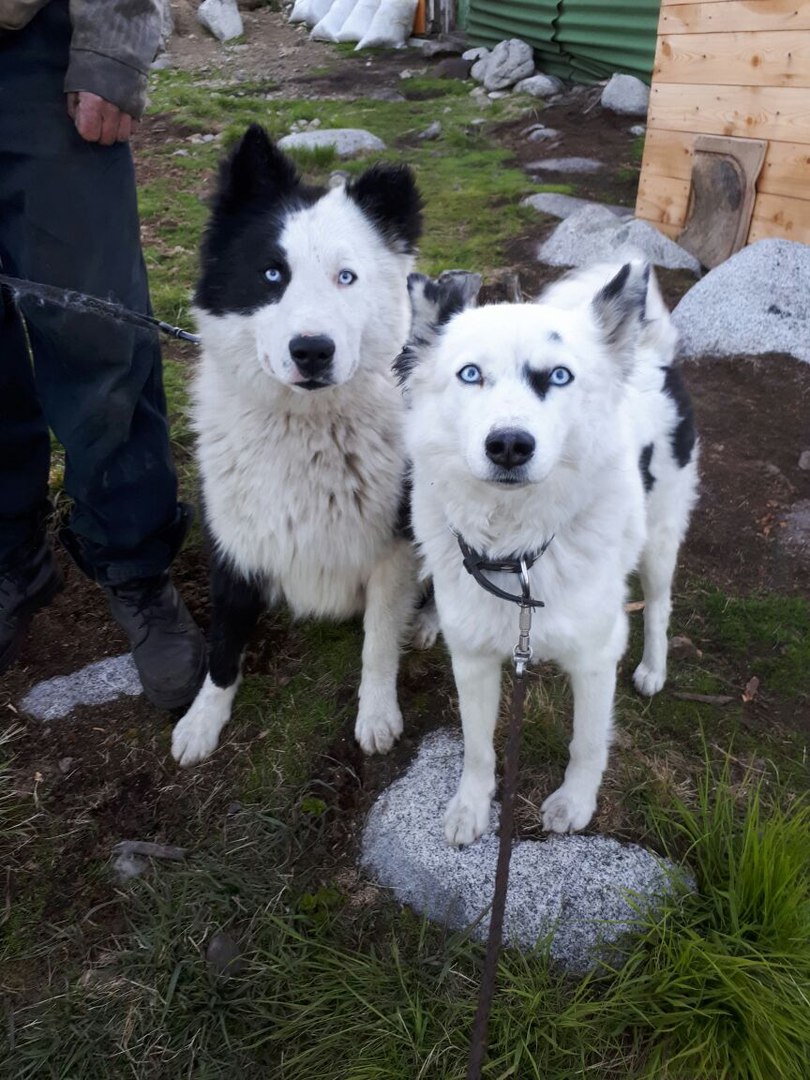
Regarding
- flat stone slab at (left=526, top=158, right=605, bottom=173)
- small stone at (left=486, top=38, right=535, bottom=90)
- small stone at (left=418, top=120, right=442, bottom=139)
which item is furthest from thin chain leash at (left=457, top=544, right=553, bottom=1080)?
small stone at (left=486, top=38, right=535, bottom=90)

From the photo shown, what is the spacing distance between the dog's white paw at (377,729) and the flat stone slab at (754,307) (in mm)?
2607

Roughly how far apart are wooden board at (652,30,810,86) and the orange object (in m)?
9.36

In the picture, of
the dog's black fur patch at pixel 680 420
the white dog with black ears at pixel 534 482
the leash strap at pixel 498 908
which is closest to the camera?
the leash strap at pixel 498 908

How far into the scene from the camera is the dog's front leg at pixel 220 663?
2104 mm

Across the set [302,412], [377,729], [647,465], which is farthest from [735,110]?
[377,729]

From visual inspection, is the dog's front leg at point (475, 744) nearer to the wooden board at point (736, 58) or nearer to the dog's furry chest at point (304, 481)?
the dog's furry chest at point (304, 481)

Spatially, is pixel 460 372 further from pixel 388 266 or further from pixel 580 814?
pixel 580 814

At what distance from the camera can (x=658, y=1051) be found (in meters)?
1.45

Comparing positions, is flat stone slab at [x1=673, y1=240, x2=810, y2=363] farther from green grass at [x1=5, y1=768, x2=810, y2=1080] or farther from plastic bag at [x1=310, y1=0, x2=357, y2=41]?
plastic bag at [x1=310, y1=0, x2=357, y2=41]

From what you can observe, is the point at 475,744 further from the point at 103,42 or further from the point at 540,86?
the point at 540,86

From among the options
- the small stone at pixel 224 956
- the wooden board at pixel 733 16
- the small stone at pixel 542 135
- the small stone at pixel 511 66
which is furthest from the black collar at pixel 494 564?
the small stone at pixel 511 66

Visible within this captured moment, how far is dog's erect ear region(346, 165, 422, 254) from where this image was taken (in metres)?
1.98

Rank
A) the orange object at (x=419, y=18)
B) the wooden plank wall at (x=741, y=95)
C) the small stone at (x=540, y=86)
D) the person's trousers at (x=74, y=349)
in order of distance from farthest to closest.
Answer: the orange object at (x=419, y=18)
the small stone at (x=540, y=86)
the wooden plank wall at (x=741, y=95)
the person's trousers at (x=74, y=349)

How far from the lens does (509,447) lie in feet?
4.31
